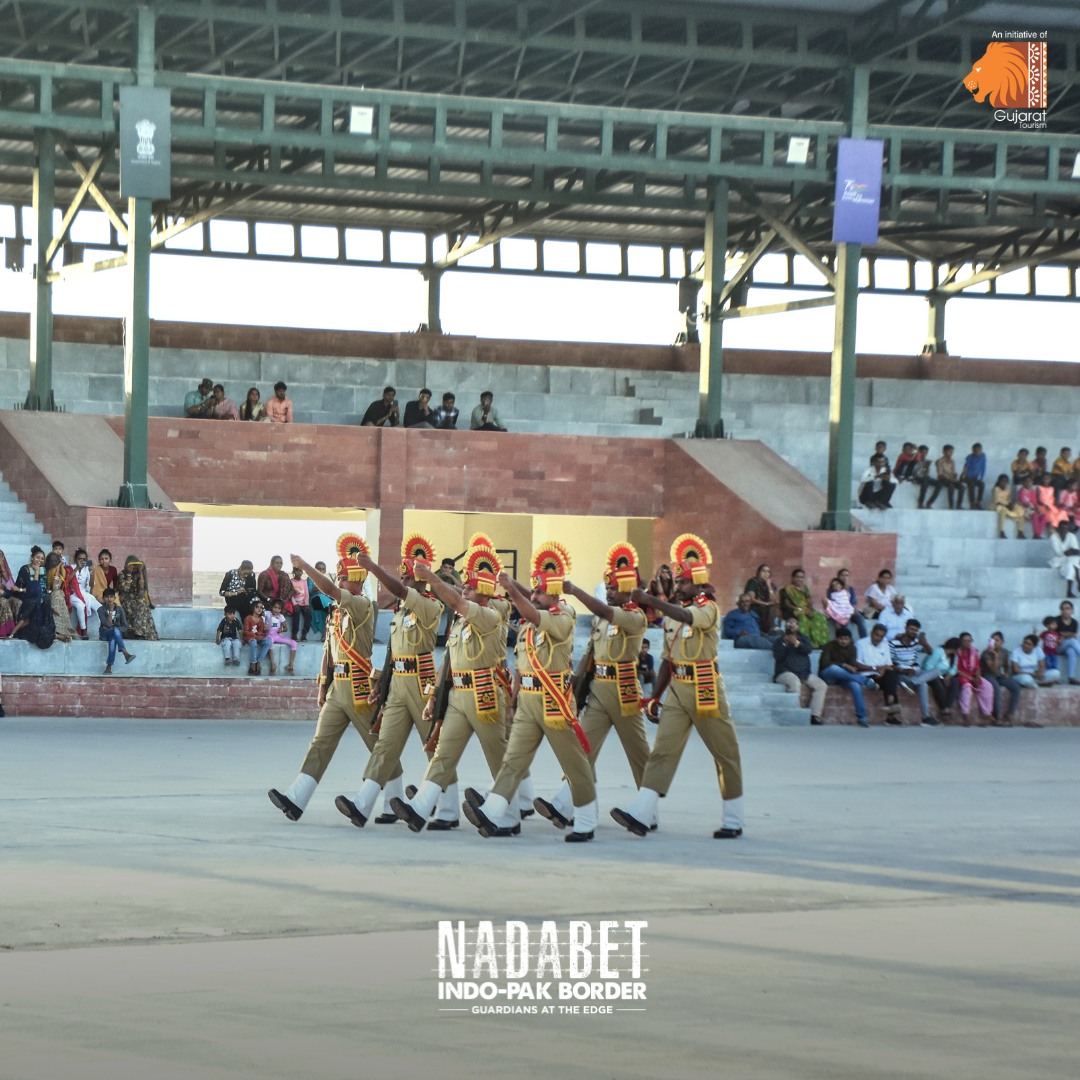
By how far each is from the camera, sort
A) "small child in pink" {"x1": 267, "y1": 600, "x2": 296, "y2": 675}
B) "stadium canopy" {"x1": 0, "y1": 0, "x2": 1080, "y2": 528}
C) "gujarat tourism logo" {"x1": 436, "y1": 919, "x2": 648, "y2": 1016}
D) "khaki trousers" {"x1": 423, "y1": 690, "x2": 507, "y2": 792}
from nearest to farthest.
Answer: "gujarat tourism logo" {"x1": 436, "y1": 919, "x2": 648, "y2": 1016}, "khaki trousers" {"x1": 423, "y1": 690, "x2": 507, "y2": 792}, "small child in pink" {"x1": 267, "y1": 600, "x2": 296, "y2": 675}, "stadium canopy" {"x1": 0, "y1": 0, "x2": 1080, "y2": 528}

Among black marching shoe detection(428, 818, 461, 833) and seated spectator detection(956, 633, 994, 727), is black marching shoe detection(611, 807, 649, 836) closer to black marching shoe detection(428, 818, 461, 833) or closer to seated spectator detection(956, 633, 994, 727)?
black marching shoe detection(428, 818, 461, 833)

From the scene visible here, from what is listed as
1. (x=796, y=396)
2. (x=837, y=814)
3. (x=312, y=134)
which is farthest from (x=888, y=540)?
(x=837, y=814)

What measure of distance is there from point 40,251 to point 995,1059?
2408cm

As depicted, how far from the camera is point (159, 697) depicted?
2155 centimetres

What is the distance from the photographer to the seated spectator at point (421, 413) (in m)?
29.7

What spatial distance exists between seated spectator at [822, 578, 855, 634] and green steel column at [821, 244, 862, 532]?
101 inches

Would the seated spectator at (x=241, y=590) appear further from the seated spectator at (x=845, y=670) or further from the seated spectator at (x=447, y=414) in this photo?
the seated spectator at (x=845, y=670)

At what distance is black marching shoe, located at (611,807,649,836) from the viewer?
1222cm

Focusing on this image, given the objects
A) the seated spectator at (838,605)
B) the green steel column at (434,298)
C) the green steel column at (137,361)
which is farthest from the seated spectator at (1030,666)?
the green steel column at (434,298)

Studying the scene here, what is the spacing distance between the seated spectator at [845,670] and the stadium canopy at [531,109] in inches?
167

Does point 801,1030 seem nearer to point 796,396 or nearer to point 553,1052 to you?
point 553,1052

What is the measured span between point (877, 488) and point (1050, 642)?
4.59 m

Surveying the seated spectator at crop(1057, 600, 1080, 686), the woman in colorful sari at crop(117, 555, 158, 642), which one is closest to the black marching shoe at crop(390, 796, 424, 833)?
the woman in colorful sari at crop(117, 555, 158, 642)

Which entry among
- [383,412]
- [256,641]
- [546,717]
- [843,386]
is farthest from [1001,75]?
[546,717]
